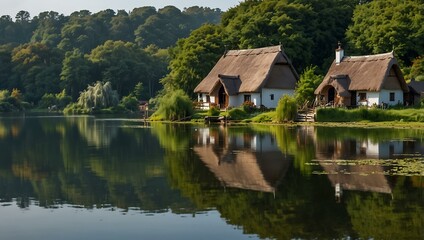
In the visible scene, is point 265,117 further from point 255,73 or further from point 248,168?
point 248,168

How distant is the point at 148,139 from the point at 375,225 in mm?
23564

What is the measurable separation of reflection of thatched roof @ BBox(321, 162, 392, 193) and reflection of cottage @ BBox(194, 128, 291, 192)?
64.8 inches

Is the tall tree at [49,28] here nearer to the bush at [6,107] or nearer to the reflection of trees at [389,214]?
the bush at [6,107]

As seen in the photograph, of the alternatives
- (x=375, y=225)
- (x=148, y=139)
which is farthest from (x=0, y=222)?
(x=148, y=139)

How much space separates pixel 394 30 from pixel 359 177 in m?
43.6

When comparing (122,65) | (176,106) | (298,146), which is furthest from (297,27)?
(122,65)

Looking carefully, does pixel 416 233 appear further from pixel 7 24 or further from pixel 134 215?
pixel 7 24

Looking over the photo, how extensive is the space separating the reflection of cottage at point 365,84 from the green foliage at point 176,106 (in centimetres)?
1130

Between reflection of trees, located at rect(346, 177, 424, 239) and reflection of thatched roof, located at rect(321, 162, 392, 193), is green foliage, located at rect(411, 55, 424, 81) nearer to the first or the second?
reflection of thatched roof, located at rect(321, 162, 392, 193)

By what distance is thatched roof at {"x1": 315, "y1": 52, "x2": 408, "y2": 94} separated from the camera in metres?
51.1

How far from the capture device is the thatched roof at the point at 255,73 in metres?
58.4

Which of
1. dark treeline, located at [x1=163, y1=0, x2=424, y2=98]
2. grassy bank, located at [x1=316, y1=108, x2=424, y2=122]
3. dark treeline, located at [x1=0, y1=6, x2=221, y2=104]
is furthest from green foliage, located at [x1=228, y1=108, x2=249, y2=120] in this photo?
dark treeline, located at [x1=0, y1=6, x2=221, y2=104]

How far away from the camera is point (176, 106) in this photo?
2213 inches

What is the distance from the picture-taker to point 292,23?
66375 mm
